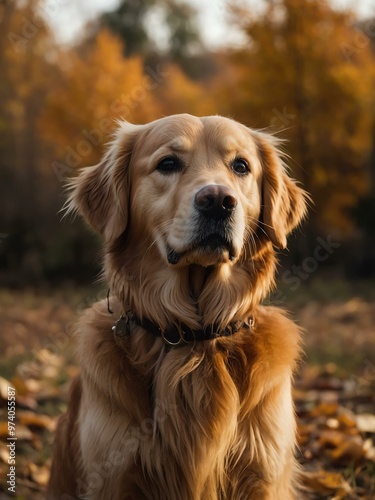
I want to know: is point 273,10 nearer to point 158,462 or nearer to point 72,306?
point 72,306

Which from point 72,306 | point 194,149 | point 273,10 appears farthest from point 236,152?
point 273,10

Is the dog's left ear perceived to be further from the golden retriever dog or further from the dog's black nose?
the dog's black nose

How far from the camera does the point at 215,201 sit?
282 centimetres

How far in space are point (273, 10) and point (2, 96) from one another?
732cm

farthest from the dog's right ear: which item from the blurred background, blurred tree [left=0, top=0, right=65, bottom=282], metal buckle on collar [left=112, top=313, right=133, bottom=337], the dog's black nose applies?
blurred tree [left=0, top=0, right=65, bottom=282]

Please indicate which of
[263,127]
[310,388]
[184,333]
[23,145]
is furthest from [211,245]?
[23,145]

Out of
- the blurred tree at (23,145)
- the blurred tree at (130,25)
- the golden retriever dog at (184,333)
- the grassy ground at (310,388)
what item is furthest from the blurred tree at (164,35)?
the golden retriever dog at (184,333)

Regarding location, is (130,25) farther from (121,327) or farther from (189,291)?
(121,327)

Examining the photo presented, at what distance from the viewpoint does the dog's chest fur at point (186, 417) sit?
2811 millimetres

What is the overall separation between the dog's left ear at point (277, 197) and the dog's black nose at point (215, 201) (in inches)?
19.3

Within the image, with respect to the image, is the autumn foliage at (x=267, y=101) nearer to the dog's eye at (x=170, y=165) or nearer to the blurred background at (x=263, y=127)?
the blurred background at (x=263, y=127)

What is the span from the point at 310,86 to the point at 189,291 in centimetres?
1177

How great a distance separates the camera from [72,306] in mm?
10656

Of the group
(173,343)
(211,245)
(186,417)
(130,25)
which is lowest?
(186,417)
